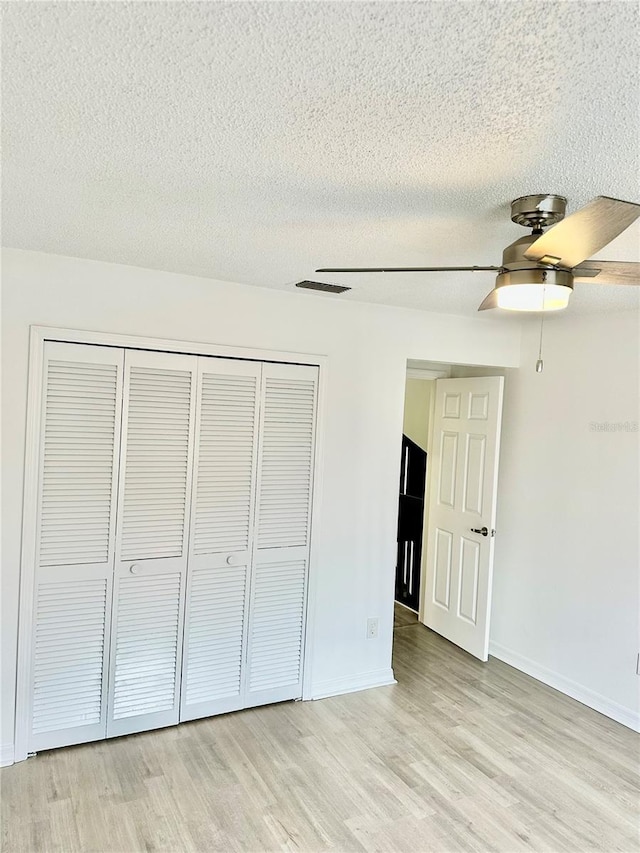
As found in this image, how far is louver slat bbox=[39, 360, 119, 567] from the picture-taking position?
2859mm

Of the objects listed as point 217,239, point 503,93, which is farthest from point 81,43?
point 217,239

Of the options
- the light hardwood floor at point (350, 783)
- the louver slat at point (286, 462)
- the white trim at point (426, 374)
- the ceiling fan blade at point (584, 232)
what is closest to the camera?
the ceiling fan blade at point (584, 232)

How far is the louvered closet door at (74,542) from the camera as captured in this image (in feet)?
9.39

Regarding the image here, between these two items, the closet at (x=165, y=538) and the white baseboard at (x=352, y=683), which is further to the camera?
the white baseboard at (x=352, y=683)

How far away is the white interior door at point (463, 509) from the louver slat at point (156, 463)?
2.16 m

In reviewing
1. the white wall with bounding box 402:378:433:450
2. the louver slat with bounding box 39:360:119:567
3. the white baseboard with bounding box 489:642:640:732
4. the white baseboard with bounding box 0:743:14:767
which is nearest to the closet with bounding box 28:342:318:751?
the louver slat with bounding box 39:360:119:567

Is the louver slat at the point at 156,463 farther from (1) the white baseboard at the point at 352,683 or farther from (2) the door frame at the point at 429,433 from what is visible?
(2) the door frame at the point at 429,433

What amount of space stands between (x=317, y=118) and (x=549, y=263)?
76 centimetres

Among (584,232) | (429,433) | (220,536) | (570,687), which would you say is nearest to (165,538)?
(220,536)

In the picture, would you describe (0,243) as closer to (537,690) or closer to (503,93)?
(503,93)

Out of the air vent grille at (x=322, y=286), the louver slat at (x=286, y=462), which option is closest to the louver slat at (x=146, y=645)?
the louver slat at (x=286, y=462)

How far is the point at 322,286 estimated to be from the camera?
3258 millimetres

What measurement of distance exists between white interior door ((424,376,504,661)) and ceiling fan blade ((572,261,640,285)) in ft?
7.53

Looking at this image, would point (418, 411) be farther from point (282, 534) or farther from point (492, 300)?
point (492, 300)
